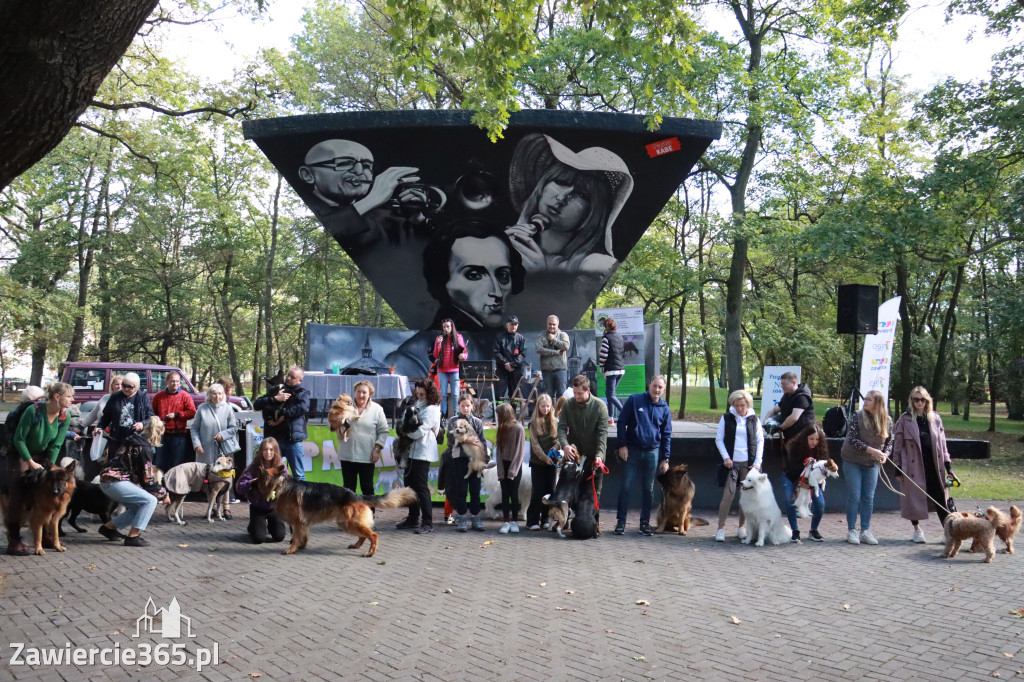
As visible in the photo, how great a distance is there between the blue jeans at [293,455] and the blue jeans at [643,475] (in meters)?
3.85

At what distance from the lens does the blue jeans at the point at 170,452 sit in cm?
975

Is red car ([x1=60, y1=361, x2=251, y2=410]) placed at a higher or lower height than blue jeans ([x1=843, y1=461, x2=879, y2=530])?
higher

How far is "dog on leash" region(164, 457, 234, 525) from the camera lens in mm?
9070

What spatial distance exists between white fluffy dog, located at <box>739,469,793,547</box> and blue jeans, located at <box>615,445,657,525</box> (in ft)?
3.58

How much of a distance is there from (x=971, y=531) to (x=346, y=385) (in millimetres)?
10305

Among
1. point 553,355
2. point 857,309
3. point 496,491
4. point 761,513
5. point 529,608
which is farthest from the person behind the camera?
point 553,355

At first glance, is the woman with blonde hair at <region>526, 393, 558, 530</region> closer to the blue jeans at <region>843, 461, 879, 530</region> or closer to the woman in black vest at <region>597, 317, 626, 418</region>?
the blue jeans at <region>843, 461, 879, 530</region>

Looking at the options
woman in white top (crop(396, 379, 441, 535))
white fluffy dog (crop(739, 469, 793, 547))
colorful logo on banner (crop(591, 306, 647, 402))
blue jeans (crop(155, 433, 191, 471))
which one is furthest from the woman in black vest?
blue jeans (crop(155, 433, 191, 471))

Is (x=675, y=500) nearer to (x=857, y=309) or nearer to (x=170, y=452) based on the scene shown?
(x=857, y=309)

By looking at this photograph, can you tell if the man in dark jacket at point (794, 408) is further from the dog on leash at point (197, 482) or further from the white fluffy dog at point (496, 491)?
the dog on leash at point (197, 482)

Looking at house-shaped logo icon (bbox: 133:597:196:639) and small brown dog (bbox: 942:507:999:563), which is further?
small brown dog (bbox: 942:507:999:563)

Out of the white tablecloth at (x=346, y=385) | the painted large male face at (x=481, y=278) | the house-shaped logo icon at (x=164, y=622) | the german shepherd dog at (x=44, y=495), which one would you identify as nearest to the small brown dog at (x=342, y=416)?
the german shepherd dog at (x=44, y=495)

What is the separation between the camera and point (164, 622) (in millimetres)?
5266

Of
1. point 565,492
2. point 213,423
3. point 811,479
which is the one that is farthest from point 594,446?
point 213,423
